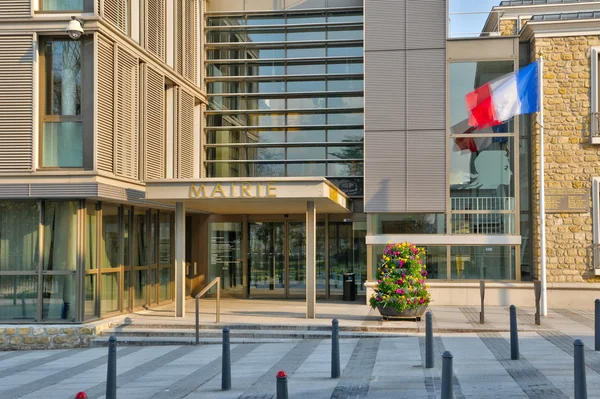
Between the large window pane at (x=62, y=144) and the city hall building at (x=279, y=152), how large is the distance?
3 cm

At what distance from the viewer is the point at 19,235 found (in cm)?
1677

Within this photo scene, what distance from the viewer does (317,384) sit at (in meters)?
10.9

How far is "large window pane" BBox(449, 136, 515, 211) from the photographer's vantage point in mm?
21812

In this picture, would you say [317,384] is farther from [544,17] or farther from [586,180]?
[544,17]

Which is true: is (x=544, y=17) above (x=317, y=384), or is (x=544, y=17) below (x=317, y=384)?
above

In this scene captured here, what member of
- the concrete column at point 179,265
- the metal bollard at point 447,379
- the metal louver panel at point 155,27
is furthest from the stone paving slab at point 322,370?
the metal louver panel at point 155,27

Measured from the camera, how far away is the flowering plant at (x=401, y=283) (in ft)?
56.1

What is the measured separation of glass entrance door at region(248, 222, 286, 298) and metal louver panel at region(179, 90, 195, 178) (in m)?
3.23

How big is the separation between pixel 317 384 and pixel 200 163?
14534 mm

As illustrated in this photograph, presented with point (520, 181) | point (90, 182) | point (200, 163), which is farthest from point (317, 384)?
point (200, 163)

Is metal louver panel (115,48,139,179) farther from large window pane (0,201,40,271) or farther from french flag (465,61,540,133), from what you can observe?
french flag (465,61,540,133)

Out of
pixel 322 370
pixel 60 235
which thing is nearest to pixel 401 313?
pixel 322 370

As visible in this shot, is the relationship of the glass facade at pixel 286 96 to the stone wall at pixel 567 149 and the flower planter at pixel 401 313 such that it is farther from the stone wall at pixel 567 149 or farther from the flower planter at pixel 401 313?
the flower planter at pixel 401 313

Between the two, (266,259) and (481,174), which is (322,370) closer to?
(481,174)
